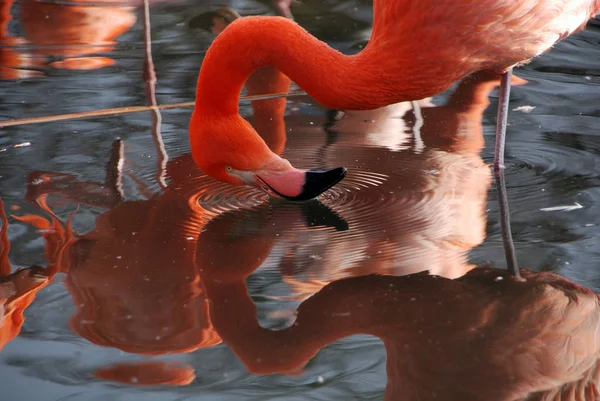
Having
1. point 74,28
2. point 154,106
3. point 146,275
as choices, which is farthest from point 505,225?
point 74,28

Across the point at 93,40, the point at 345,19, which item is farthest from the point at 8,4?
the point at 345,19

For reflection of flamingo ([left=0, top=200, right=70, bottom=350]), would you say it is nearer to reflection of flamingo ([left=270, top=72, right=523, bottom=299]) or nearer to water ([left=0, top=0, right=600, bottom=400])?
water ([left=0, top=0, right=600, bottom=400])

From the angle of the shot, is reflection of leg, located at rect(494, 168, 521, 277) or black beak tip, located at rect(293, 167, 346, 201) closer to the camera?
reflection of leg, located at rect(494, 168, 521, 277)

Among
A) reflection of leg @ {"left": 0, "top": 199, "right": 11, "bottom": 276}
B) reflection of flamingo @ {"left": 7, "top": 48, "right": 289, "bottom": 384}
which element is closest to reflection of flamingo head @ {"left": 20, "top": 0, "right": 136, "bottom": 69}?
reflection of flamingo @ {"left": 7, "top": 48, "right": 289, "bottom": 384}

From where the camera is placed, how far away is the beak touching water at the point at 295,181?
2.73 meters

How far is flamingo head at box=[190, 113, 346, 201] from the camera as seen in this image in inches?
109

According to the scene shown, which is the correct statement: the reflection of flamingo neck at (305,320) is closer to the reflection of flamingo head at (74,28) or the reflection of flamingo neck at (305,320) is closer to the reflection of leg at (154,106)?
the reflection of leg at (154,106)

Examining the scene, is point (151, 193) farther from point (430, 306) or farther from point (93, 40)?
point (93, 40)

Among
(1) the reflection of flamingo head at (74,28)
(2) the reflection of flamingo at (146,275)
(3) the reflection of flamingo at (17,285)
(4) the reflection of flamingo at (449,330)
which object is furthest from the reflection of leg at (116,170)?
(1) the reflection of flamingo head at (74,28)

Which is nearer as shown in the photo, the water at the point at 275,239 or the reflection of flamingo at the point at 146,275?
the water at the point at 275,239

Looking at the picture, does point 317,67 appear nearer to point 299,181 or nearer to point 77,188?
point 299,181

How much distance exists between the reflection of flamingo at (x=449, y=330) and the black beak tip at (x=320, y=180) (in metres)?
0.31

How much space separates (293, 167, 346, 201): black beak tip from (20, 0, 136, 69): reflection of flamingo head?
2.34m

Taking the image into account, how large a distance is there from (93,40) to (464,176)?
2.80m
